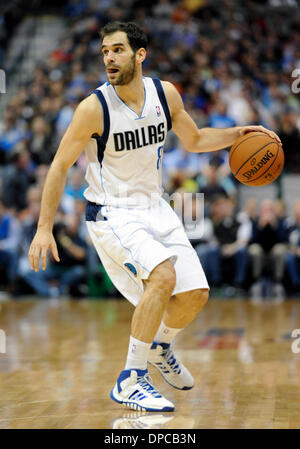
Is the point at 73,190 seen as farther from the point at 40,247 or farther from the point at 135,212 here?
the point at 40,247

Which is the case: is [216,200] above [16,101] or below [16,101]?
below

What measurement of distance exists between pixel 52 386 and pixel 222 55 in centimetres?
1098

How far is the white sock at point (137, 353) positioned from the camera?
13.0 feet

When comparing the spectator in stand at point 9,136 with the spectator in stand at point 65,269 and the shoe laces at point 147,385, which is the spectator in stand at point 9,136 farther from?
the shoe laces at point 147,385

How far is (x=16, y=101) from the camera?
48.3 ft

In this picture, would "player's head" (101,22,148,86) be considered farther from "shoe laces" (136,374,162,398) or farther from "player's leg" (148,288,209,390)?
"shoe laces" (136,374,162,398)

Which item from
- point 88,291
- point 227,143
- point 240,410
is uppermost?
point 227,143

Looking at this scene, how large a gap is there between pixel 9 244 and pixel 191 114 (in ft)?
12.8

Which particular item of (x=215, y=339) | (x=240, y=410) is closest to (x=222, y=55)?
(x=215, y=339)

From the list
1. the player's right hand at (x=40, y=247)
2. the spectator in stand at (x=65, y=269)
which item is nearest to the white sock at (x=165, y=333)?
the player's right hand at (x=40, y=247)

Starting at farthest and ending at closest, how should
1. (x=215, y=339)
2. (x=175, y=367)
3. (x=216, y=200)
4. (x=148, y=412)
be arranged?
(x=216, y=200), (x=215, y=339), (x=175, y=367), (x=148, y=412)

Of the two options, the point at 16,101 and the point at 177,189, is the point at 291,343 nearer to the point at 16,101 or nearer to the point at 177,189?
the point at 177,189

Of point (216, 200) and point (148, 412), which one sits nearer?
point (148, 412)

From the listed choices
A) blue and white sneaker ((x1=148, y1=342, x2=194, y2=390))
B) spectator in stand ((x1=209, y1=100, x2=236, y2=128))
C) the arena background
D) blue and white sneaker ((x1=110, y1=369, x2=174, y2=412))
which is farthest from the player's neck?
spectator in stand ((x1=209, y1=100, x2=236, y2=128))
